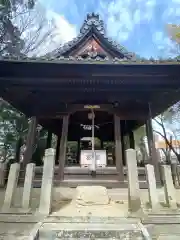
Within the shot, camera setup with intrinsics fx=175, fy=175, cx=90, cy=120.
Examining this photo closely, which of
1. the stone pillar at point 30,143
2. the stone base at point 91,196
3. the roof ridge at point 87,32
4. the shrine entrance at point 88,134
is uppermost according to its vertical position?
the roof ridge at point 87,32

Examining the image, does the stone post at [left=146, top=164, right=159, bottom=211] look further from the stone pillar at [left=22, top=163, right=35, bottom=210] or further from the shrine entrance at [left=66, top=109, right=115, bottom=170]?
the shrine entrance at [left=66, top=109, right=115, bottom=170]

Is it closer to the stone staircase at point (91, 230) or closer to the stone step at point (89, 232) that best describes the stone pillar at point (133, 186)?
the stone staircase at point (91, 230)

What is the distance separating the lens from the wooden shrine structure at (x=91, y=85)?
15.5ft

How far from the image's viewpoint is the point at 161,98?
21.4 feet

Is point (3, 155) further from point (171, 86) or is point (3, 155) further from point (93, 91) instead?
point (171, 86)

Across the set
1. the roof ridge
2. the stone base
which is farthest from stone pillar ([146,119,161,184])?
the roof ridge

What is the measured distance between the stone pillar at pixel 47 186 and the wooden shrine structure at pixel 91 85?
1.83 metres

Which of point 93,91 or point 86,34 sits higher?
point 86,34

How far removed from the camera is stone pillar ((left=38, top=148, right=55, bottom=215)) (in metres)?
3.73

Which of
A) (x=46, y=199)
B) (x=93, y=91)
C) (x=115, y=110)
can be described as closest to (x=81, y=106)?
(x=93, y=91)

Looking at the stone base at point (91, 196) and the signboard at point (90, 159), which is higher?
the signboard at point (90, 159)

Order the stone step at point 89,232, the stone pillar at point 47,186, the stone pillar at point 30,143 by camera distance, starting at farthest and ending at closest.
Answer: the stone pillar at point 30,143 < the stone pillar at point 47,186 < the stone step at point 89,232

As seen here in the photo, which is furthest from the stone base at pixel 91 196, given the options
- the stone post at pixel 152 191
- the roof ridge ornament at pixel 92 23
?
the roof ridge ornament at pixel 92 23

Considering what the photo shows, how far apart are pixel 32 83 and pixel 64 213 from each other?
149 inches
